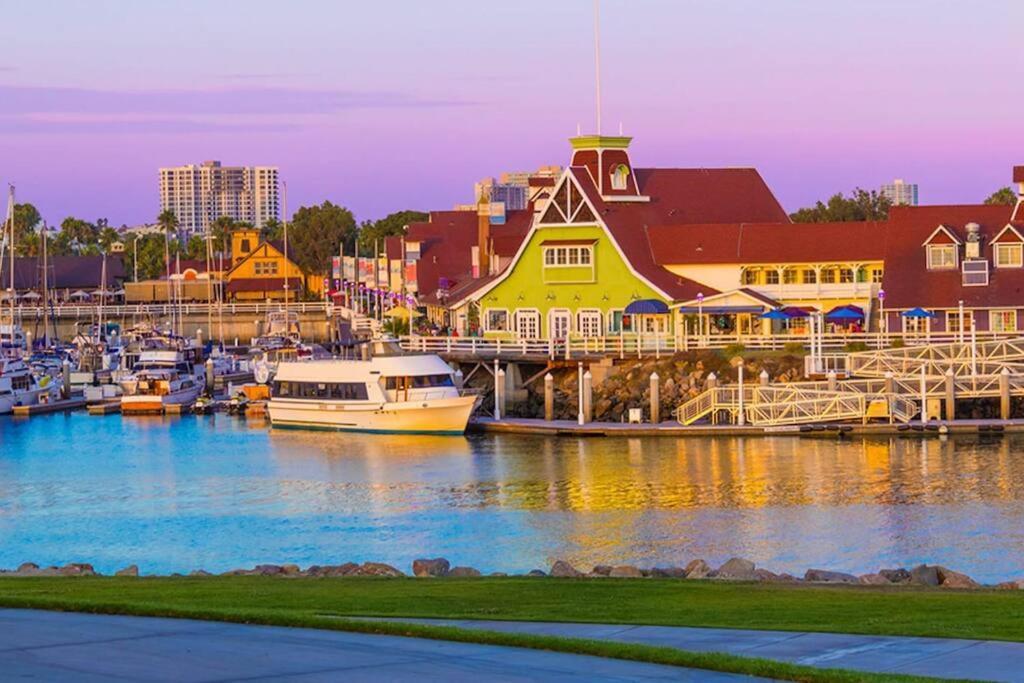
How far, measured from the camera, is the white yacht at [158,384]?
286ft

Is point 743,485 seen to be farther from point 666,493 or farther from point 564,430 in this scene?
point 564,430

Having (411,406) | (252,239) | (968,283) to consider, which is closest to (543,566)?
(411,406)

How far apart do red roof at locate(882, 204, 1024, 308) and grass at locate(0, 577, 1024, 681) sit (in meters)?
51.3

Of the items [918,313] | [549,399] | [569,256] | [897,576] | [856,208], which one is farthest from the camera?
[856,208]

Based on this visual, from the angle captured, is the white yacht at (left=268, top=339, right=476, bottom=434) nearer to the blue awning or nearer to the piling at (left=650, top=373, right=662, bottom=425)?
the piling at (left=650, top=373, right=662, bottom=425)

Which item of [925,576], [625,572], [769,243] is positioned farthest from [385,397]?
[925,576]

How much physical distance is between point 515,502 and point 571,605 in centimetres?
2689

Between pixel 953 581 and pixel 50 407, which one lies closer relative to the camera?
pixel 953 581

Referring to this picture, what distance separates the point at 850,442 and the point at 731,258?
19.5 m

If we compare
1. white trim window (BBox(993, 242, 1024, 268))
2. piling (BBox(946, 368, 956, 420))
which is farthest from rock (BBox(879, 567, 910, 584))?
white trim window (BBox(993, 242, 1024, 268))

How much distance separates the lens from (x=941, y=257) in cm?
7850

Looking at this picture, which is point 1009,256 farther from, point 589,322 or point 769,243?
point 589,322

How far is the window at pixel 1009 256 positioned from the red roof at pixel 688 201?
15411mm

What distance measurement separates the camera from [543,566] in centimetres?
3906
